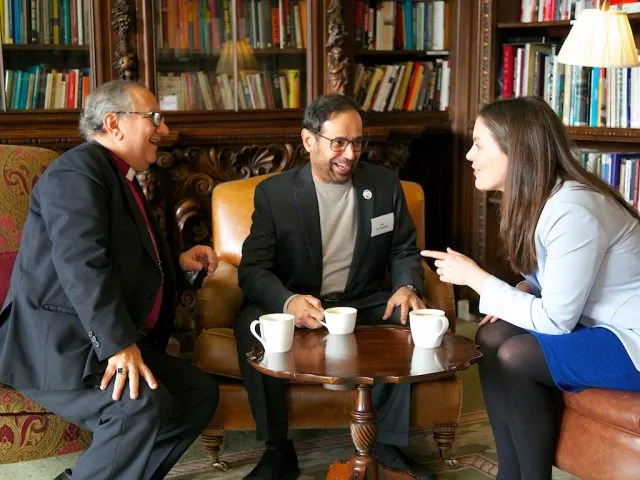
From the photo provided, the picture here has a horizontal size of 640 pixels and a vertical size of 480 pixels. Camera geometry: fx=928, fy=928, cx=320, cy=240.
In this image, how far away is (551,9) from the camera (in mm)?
3975

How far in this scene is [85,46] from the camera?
3555mm

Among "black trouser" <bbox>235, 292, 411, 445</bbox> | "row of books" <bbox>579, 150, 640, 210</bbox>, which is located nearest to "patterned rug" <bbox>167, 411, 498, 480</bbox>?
"black trouser" <bbox>235, 292, 411, 445</bbox>

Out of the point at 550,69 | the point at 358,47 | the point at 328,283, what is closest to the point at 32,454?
the point at 328,283

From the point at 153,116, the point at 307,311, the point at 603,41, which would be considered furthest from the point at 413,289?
the point at 603,41

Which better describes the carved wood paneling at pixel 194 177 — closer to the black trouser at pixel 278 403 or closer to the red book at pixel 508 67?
the red book at pixel 508 67

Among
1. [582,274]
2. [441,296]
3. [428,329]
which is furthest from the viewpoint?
[441,296]

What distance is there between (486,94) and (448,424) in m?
1.91

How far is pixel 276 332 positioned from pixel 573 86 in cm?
221

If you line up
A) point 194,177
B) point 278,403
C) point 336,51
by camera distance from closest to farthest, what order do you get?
point 278,403
point 194,177
point 336,51

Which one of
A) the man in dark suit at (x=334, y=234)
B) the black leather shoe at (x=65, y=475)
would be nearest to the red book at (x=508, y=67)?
the man in dark suit at (x=334, y=234)

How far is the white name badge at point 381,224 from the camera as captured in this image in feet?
9.70

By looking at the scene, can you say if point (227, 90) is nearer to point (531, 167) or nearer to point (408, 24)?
point (408, 24)

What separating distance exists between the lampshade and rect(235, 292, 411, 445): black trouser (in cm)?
140

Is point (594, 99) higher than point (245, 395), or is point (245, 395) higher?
point (594, 99)
